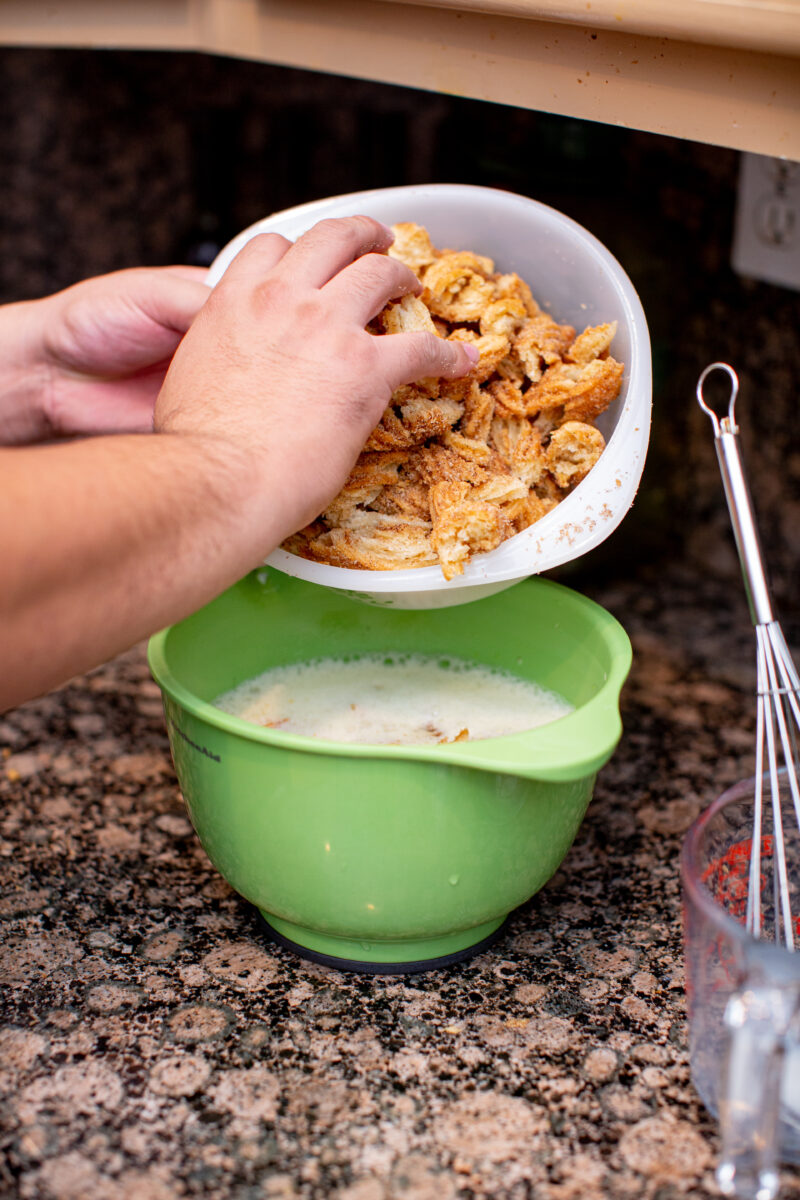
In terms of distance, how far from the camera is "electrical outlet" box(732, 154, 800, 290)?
88 centimetres

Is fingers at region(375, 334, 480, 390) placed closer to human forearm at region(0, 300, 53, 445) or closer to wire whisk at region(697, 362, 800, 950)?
wire whisk at region(697, 362, 800, 950)

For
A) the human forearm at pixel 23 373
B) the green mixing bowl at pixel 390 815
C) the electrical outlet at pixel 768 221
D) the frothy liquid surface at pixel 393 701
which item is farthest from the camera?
the electrical outlet at pixel 768 221

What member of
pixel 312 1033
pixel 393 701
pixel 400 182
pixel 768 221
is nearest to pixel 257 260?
pixel 393 701

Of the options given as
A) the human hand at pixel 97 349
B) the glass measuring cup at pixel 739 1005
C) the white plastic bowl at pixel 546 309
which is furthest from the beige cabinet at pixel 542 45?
the glass measuring cup at pixel 739 1005

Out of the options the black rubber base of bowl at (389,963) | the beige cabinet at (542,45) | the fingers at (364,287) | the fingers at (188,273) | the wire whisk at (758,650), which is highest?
the beige cabinet at (542,45)

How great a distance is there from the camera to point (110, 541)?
434mm

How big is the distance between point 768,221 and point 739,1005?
0.70 m

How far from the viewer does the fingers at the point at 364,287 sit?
53 centimetres

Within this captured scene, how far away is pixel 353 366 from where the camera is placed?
1.67 feet

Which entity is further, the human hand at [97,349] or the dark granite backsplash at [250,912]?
the human hand at [97,349]

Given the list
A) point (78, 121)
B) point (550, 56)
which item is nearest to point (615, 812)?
point (550, 56)

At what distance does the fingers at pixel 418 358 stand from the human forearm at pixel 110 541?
9 cm

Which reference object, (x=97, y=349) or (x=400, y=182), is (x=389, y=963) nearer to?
(x=97, y=349)

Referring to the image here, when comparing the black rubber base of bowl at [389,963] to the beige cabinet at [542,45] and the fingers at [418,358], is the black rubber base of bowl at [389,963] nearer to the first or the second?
the fingers at [418,358]
